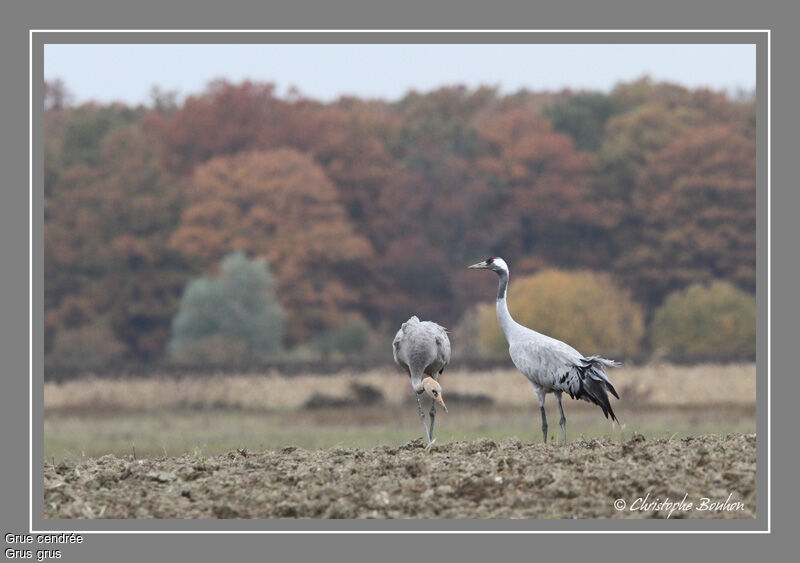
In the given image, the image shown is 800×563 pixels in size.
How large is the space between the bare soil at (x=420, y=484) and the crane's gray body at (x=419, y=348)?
6.99ft

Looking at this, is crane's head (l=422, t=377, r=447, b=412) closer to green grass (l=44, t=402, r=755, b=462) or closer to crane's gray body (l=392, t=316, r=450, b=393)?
crane's gray body (l=392, t=316, r=450, b=393)

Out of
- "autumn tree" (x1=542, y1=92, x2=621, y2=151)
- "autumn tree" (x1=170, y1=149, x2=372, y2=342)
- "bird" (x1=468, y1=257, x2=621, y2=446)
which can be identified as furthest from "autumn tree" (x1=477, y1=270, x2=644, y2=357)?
"bird" (x1=468, y1=257, x2=621, y2=446)

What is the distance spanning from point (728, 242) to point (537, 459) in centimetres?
4742

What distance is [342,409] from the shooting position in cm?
3459

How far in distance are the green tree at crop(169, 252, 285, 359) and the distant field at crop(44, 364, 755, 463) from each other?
16868 millimetres

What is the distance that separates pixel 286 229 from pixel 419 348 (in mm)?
45558

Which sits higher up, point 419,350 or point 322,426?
point 419,350

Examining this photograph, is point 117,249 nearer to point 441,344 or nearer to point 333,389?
point 333,389

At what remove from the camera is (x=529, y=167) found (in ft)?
210

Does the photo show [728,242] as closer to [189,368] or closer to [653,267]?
[653,267]

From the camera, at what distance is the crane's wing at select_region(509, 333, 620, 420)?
49.6ft

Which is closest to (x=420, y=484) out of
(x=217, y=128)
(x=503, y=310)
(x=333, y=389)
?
(x=503, y=310)

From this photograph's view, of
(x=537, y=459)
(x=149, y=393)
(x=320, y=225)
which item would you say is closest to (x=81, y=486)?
(x=537, y=459)

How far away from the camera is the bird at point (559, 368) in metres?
15.1
